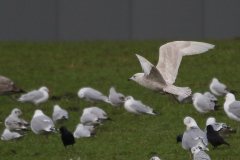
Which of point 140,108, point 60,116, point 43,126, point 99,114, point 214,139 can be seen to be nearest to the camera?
point 214,139

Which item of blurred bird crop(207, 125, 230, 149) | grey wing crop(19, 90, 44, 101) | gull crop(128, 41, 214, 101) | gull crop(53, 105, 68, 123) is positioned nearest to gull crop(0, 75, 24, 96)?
grey wing crop(19, 90, 44, 101)

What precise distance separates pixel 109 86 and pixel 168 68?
26.7ft

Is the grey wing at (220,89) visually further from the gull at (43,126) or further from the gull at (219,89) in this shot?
the gull at (43,126)

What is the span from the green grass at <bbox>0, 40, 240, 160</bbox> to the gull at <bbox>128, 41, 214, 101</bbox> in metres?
1.31

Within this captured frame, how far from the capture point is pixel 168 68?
1045 centimetres

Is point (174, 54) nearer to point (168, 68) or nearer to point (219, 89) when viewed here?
point (168, 68)

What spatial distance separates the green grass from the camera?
10922mm

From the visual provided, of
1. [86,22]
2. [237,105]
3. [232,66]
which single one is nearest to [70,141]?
[237,105]

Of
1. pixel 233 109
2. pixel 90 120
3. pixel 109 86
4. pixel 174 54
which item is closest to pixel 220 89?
pixel 233 109

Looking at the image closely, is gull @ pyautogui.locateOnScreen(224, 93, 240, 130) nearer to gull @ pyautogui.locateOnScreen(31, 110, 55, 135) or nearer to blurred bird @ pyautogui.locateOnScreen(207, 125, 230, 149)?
blurred bird @ pyautogui.locateOnScreen(207, 125, 230, 149)

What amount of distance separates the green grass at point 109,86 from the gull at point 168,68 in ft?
4.31

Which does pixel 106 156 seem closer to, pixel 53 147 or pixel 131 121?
pixel 53 147

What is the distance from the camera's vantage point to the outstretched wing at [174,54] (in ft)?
34.1

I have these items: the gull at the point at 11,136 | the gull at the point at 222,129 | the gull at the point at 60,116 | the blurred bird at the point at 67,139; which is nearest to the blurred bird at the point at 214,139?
the gull at the point at 222,129
